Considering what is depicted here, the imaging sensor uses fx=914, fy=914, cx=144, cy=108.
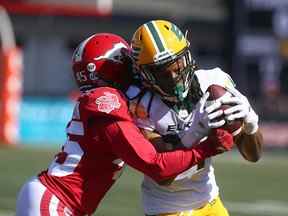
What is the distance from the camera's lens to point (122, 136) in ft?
11.8

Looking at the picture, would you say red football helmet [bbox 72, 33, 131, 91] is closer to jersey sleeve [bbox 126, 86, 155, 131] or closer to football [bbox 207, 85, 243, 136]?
jersey sleeve [bbox 126, 86, 155, 131]

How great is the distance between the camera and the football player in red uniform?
360cm

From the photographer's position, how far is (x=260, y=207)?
316 inches

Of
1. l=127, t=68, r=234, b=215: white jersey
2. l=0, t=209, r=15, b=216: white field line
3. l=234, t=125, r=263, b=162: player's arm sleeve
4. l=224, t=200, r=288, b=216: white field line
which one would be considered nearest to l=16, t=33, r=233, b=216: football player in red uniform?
l=127, t=68, r=234, b=215: white jersey

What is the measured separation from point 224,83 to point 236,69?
742 inches

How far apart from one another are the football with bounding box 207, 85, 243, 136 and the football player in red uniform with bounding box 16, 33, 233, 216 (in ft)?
0.13

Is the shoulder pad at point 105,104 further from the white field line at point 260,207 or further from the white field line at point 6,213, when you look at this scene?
the white field line at point 260,207

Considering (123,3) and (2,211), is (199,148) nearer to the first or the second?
(2,211)

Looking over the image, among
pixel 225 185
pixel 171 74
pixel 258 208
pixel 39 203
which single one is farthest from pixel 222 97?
pixel 225 185

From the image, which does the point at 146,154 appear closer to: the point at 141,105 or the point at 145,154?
the point at 145,154

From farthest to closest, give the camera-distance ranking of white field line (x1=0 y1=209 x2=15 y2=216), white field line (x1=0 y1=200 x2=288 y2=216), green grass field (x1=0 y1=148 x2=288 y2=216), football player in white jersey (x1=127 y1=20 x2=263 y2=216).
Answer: green grass field (x1=0 y1=148 x2=288 y2=216) < white field line (x1=0 y1=200 x2=288 y2=216) < white field line (x1=0 y1=209 x2=15 y2=216) < football player in white jersey (x1=127 y1=20 x2=263 y2=216)

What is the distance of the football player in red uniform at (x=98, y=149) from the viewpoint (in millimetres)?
3600

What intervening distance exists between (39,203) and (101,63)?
24.6 inches

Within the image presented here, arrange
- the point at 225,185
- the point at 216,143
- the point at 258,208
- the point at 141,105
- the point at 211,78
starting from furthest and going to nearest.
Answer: the point at 225,185
the point at 258,208
the point at 211,78
the point at 141,105
the point at 216,143
